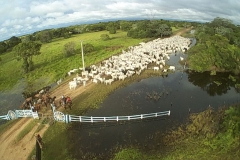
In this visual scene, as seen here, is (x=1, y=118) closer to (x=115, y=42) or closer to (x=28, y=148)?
(x=28, y=148)

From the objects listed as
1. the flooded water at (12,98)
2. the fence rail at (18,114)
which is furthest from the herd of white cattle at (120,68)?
the fence rail at (18,114)

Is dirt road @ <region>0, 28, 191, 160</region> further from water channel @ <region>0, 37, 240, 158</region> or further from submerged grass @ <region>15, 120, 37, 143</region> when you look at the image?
water channel @ <region>0, 37, 240, 158</region>

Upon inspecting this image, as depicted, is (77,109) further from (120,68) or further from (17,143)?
(120,68)

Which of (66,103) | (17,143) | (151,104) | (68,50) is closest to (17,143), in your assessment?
(17,143)

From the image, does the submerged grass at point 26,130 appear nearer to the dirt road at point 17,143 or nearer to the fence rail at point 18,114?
the dirt road at point 17,143

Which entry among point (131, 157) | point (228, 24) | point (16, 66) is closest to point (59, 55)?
point (16, 66)

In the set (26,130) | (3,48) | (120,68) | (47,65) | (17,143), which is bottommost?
(17,143)

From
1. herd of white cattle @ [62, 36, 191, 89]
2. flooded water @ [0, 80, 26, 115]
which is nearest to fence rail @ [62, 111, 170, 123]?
herd of white cattle @ [62, 36, 191, 89]

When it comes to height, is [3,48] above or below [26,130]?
above

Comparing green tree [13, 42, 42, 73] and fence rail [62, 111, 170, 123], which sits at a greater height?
green tree [13, 42, 42, 73]
